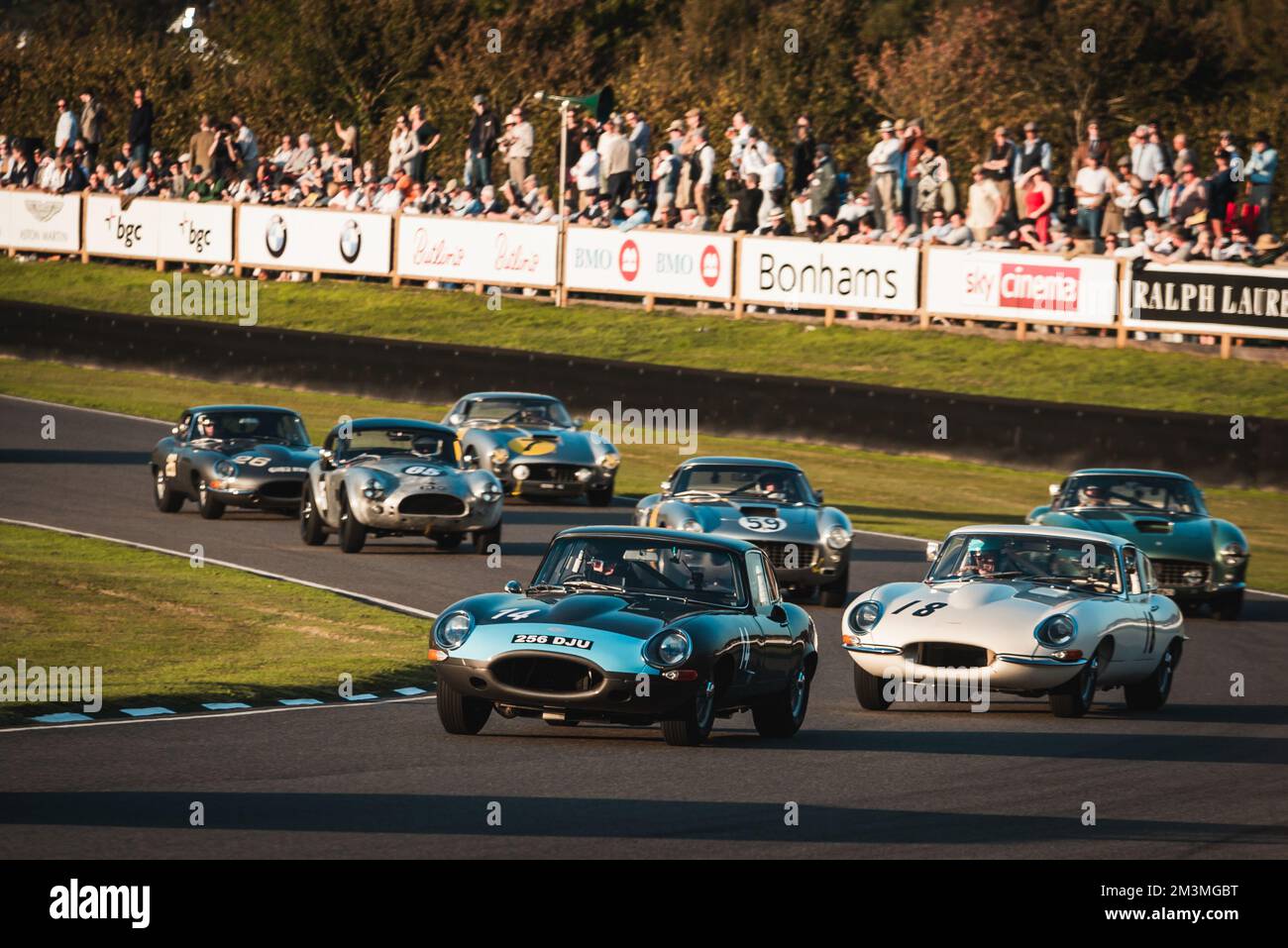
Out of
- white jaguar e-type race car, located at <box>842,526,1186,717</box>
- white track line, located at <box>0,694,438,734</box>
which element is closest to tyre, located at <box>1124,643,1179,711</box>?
white jaguar e-type race car, located at <box>842,526,1186,717</box>

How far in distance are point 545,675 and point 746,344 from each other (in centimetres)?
2361

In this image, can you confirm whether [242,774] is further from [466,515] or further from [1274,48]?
[1274,48]

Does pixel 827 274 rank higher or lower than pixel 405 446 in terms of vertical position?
higher

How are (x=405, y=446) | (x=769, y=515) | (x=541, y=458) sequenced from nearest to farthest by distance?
1. (x=769, y=515)
2. (x=405, y=446)
3. (x=541, y=458)

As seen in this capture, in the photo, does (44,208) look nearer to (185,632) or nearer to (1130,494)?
(1130,494)

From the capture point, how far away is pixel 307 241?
1561 inches

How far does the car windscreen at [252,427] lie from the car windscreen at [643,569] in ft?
36.2

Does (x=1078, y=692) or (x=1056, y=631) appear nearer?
(x=1056, y=631)

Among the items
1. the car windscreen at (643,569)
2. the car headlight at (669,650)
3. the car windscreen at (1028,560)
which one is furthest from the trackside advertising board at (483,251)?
the car headlight at (669,650)

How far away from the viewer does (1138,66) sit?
60.8 meters

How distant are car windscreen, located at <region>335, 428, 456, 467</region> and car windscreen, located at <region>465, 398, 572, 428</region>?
369 centimetres

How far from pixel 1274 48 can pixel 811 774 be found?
2237 inches

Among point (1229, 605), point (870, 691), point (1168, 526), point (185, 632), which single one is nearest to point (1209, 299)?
point (1168, 526)

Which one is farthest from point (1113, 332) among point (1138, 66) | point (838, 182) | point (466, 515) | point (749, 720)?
point (1138, 66)
